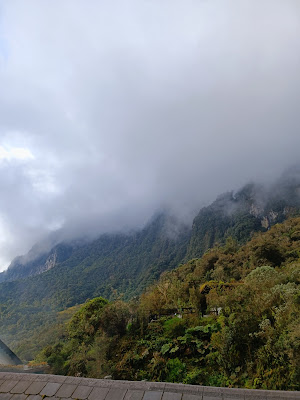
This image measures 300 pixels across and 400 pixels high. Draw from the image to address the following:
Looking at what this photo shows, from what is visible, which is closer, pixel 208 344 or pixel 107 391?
pixel 107 391

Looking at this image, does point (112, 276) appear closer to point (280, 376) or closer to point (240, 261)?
point (240, 261)

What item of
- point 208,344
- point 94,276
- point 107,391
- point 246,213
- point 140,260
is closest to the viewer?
point 107,391

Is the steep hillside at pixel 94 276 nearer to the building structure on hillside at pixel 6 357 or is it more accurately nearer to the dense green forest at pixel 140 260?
the dense green forest at pixel 140 260

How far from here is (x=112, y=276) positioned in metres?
129

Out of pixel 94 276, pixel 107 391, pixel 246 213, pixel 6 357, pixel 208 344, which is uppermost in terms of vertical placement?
pixel 246 213

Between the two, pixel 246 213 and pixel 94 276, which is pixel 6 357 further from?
pixel 94 276

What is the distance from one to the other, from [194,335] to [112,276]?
128497mm

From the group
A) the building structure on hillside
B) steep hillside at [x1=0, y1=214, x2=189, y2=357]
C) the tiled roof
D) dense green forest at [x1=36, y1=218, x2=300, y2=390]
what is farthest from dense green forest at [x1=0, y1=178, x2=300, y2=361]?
the tiled roof

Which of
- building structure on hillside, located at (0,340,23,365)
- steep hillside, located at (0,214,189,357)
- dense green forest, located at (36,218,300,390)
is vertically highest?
steep hillside, located at (0,214,189,357)

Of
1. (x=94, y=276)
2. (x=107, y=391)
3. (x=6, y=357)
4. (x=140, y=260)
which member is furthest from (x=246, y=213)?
(x=107, y=391)

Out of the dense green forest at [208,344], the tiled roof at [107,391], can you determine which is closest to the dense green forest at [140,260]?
the dense green forest at [208,344]

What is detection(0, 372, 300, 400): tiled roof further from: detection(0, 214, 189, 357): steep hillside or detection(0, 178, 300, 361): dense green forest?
detection(0, 178, 300, 361): dense green forest

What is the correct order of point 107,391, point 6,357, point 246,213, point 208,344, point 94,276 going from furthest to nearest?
point 94,276
point 246,213
point 6,357
point 208,344
point 107,391

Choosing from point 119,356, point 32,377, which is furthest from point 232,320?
point 32,377
